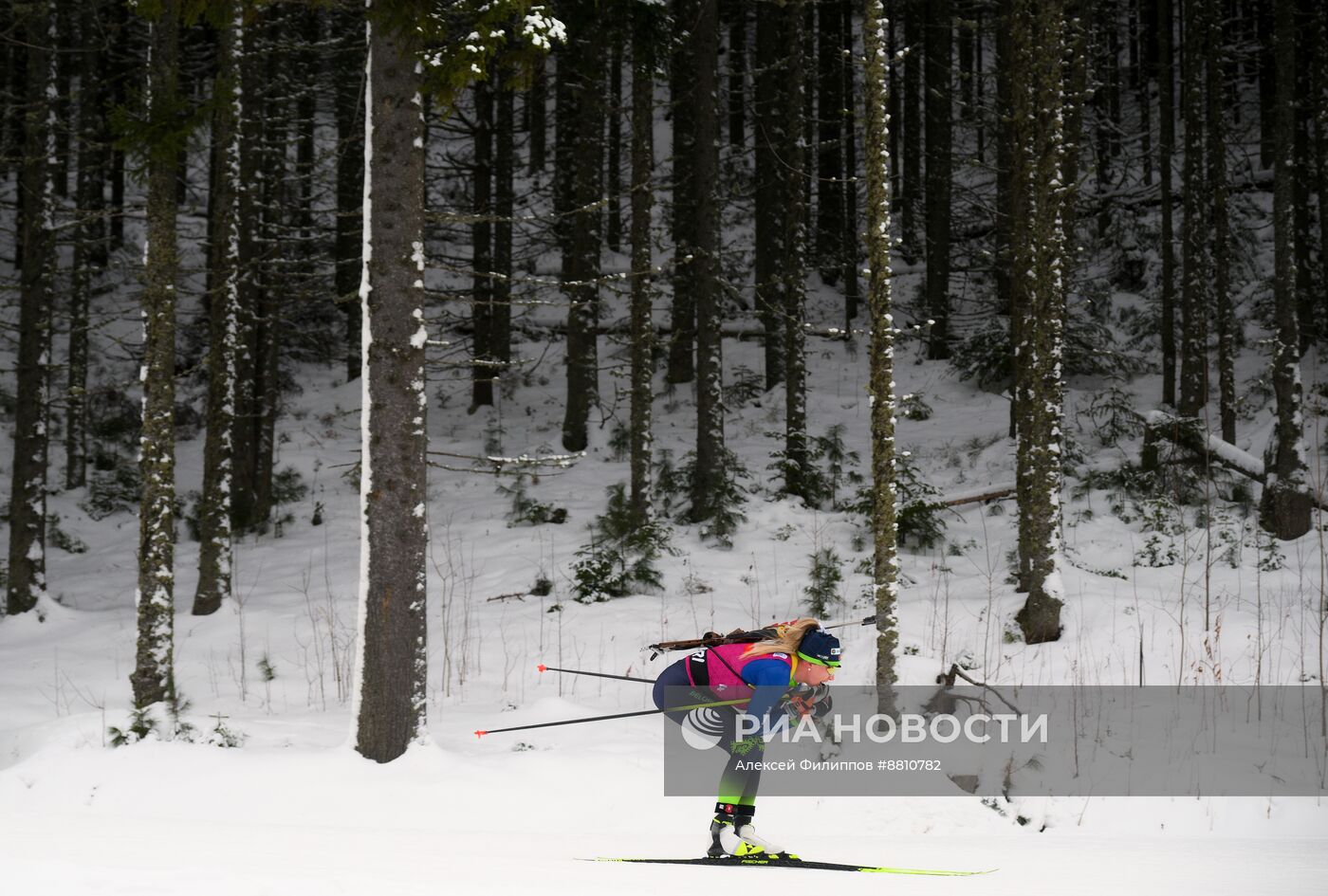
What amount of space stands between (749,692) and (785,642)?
1.15ft

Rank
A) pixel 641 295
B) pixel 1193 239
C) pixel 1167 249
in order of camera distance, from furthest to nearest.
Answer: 1. pixel 1167 249
2. pixel 1193 239
3. pixel 641 295

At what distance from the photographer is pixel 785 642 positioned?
534cm

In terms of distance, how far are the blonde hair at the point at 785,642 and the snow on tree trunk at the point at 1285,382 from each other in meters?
10.7

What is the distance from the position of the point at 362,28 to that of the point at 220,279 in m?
8.89

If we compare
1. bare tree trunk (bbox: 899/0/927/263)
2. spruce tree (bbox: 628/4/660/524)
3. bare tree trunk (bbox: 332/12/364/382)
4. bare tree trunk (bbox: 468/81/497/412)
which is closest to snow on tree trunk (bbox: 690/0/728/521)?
spruce tree (bbox: 628/4/660/524)

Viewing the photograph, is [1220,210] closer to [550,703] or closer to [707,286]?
[707,286]

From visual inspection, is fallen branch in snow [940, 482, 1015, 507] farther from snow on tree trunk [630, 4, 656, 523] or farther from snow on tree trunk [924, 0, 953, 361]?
snow on tree trunk [924, 0, 953, 361]

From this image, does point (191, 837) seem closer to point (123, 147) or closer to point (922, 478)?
point (123, 147)

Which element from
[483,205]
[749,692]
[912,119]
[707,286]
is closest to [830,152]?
[912,119]

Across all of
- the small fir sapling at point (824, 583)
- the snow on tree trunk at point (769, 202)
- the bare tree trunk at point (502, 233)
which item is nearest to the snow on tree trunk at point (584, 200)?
the bare tree trunk at point (502, 233)

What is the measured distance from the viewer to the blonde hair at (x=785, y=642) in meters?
5.32

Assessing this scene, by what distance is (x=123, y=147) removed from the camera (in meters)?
8.17

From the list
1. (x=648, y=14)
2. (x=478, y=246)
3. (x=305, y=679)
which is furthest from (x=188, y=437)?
(x=648, y=14)

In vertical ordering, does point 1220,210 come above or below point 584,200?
above
